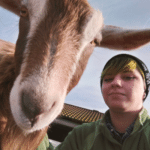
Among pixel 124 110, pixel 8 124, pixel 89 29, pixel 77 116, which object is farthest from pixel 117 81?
pixel 77 116

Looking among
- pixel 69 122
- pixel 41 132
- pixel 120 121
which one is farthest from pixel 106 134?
pixel 69 122

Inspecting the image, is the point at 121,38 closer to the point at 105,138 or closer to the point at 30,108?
the point at 105,138

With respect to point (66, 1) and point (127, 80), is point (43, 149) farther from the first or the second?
point (66, 1)

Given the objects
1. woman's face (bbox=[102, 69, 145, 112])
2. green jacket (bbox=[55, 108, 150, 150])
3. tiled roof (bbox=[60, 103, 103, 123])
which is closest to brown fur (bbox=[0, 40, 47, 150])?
green jacket (bbox=[55, 108, 150, 150])

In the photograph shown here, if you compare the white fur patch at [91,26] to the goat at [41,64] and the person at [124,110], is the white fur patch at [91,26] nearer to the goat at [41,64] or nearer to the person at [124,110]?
the goat at [41,64]

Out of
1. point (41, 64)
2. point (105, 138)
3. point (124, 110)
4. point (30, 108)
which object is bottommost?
point (105, 138)

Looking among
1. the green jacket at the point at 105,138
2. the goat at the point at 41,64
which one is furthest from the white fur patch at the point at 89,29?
the green jacket at the point at 105,138
